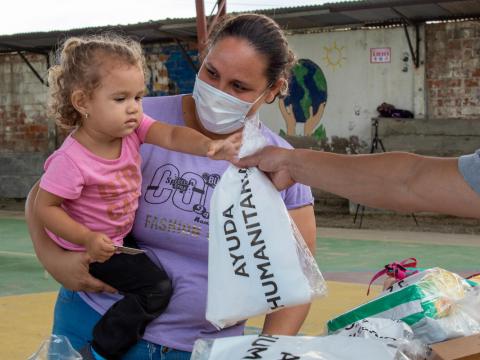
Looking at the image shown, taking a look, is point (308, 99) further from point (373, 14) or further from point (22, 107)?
point (22, 107)

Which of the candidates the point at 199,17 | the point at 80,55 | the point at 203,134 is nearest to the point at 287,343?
the point at 203,134

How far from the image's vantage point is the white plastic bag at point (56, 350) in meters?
1.91

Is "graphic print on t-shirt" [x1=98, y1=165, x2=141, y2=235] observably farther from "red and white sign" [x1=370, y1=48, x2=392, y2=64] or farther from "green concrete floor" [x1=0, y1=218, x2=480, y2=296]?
"red and white sign" [x1=370, y1=48, x2=392, y2=64]

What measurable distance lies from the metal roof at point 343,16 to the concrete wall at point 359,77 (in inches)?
8.6

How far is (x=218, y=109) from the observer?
2.13 metres

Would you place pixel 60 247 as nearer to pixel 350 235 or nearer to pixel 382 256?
pixel 382 256

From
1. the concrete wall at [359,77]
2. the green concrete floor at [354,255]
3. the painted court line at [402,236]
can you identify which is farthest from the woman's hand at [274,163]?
the concrete wall at [359,77]

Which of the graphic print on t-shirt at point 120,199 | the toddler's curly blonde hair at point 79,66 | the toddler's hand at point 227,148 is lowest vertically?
the graphic print on t-shirt at point 120,199

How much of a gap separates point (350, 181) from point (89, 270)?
768mm

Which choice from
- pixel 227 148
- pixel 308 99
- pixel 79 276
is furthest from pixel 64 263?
pixel 308 99

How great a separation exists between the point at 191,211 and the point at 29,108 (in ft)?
43.8

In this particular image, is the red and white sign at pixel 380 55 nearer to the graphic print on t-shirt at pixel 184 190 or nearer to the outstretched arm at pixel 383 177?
the graphic print on t-shirt at pixel 184 190

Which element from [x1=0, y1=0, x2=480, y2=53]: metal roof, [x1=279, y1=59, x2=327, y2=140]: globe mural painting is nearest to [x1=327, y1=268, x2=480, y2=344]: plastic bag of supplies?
[x1=0, y1=0, x2=480, y2=53]: metal roof

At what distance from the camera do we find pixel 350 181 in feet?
5.35
